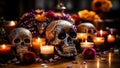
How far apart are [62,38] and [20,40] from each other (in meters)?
0.42

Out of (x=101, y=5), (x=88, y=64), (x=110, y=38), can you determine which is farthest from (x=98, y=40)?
(x=101, y=5)

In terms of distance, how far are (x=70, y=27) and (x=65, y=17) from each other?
421 mm

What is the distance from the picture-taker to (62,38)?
327 cm

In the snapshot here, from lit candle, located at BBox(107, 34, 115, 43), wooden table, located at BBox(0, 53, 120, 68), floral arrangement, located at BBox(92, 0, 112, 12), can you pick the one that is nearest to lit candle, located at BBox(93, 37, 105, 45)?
lit candle, located at BBox(107, 34, 115, 43)

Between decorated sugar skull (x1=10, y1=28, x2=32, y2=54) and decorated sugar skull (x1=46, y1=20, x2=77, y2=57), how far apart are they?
0.23 metres

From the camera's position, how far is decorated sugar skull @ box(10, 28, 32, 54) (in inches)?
127

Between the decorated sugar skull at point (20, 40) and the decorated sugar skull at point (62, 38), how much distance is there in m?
0.23

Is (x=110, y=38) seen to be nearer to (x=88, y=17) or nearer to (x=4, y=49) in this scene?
(x=88, y=17)

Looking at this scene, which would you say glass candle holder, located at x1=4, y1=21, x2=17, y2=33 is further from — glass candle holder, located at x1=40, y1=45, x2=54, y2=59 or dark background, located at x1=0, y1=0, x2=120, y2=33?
dark background, located at x1=0, y1=0, x2=120, y2=33

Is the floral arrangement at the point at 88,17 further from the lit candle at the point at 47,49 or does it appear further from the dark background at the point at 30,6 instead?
the dark background at the point at 30,6

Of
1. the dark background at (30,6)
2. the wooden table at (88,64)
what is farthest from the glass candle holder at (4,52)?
the dark background at (30,6)

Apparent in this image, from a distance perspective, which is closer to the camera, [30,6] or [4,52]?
[4,52]

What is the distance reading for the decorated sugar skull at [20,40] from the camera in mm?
3219

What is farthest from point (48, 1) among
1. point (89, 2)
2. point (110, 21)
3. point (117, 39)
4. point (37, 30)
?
point (37, 30)
